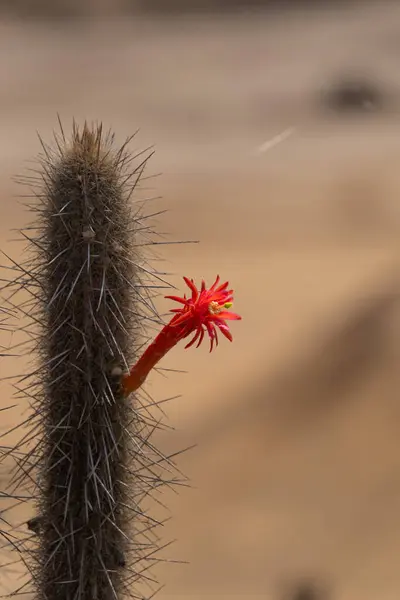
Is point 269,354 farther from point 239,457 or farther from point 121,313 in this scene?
point 121,313

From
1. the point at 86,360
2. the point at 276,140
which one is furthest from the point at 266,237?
the point at 86,360

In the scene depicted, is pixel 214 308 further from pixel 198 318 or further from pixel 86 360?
pixel 86 360

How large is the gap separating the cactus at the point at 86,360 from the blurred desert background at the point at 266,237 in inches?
44.5

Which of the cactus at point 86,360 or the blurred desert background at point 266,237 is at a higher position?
the blurred desert background at point 266,237

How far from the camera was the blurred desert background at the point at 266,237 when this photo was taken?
3172mm

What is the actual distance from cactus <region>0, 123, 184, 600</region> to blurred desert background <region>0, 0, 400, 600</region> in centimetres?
113

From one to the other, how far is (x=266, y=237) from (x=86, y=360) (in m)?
4.15

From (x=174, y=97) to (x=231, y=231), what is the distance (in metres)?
2.65

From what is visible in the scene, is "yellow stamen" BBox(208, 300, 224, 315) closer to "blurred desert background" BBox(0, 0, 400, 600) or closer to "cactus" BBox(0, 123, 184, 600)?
"cactus" BBox(0, 123, 184, 600)

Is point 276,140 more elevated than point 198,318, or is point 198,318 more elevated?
point 276,140

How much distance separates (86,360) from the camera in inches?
52.6

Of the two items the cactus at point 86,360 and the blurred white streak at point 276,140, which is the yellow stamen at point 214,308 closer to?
the cactus at point 86,360

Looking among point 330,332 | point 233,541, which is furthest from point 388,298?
point 233,541

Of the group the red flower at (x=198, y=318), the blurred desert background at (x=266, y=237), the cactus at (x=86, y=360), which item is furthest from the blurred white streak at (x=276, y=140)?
the red flower at (x=198, y=318)
